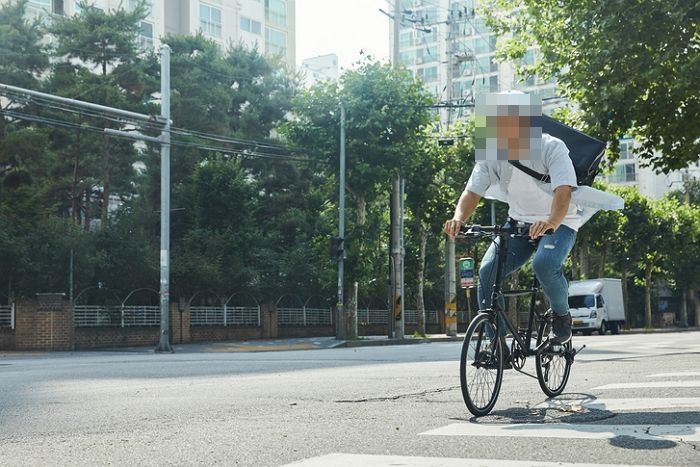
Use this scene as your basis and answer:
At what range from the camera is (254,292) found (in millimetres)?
38000

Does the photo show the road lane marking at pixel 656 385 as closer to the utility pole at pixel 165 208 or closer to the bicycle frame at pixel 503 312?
the bicycle frame at pixel 503 312

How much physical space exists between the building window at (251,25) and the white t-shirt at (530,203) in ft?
224

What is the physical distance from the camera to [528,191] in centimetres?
605

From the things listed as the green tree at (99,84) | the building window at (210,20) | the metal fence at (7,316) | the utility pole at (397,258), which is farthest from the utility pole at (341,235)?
the building window at (210,20)

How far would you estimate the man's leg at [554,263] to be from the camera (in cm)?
603

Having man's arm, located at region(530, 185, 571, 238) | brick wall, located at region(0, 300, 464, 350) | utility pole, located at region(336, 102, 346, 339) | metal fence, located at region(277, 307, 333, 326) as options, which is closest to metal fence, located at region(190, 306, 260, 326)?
brick wall, located at region(0, 300, 464, 350)

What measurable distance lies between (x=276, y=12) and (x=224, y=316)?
148ft

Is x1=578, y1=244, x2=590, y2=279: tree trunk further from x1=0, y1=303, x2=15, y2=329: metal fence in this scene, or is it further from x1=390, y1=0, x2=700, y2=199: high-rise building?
x1=0, y1=303, x2=15, y2=329: metal fence

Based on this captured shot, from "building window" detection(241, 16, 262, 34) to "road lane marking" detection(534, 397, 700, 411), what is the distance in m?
68.4

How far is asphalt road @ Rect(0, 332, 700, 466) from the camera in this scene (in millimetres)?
4340

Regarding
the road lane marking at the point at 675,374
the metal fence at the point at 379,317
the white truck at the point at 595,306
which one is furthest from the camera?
the white truck at the point at 595,306

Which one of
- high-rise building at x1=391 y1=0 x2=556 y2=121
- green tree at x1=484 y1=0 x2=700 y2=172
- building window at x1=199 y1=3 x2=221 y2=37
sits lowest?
green tree at x1=484 y1=0 x2=700 y2=172

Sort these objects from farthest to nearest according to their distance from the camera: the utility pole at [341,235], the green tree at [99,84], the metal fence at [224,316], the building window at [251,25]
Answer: the building window at [251,25]
the green tree at [99,84]
the metal fence at [224,316]
the utility pole at [341,235]

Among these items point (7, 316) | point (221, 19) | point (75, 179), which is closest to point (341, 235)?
point (75, 179)
